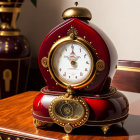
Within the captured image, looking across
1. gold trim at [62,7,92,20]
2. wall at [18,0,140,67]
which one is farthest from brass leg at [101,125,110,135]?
wall at [18,0,140,67]

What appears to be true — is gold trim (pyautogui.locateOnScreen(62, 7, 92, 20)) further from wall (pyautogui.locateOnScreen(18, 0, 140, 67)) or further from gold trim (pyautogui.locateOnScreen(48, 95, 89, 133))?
wall (pyautogui.locateOnScreen(18, 0, 140, 67))

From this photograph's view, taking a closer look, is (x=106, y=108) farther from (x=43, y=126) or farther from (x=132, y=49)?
(x=132, y=49)

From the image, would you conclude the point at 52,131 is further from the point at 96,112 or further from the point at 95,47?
the point at 95,47

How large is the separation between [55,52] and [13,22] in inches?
51.5

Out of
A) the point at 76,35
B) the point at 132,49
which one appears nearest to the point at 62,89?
the point at 76,35

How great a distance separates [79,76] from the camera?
81 centimetres

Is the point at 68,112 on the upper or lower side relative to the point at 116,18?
lower

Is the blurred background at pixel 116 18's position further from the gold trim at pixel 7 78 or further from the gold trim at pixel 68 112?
the gold trim at pixel 68 112

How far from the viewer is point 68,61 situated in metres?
0.81

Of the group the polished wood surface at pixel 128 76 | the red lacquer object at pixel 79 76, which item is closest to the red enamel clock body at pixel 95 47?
the red lacquer object at pixel 79 76

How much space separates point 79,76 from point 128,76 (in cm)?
74

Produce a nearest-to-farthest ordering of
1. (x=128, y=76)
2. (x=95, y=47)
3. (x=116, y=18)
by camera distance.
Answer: (x=95, y=47) → (x=128, y=76) → (x=116, y=18)

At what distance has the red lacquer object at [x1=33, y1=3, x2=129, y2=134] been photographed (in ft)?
2.55

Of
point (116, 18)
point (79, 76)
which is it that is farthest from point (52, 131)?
point (116, 18)
